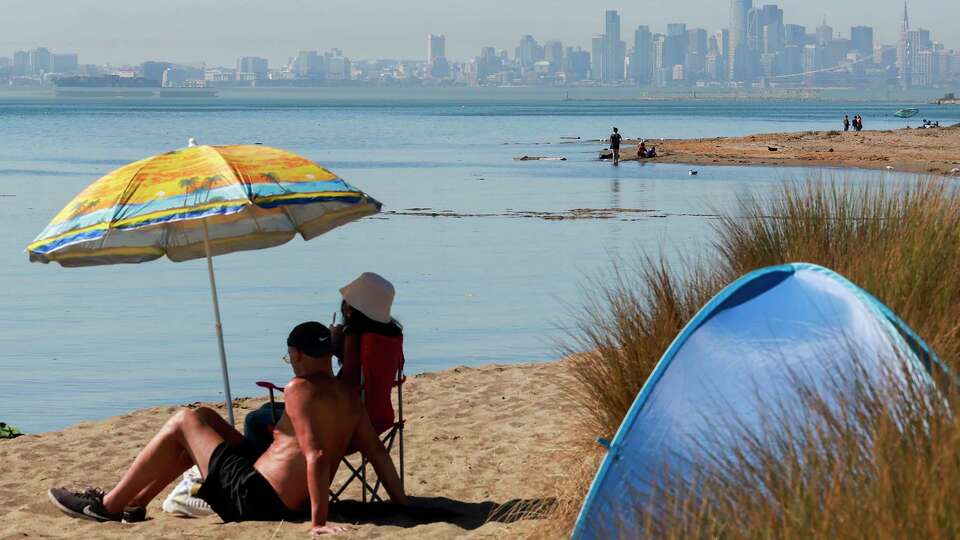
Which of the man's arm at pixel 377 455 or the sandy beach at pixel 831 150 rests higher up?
the sandy beach at pixel 831 150

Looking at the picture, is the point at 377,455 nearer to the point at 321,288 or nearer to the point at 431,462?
the point at 431,462

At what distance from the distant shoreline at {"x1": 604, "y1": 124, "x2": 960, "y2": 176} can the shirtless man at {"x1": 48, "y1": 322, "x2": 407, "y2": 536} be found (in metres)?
28.6

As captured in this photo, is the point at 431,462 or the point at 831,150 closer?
the point at 431,462

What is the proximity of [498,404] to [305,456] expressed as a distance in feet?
10.3

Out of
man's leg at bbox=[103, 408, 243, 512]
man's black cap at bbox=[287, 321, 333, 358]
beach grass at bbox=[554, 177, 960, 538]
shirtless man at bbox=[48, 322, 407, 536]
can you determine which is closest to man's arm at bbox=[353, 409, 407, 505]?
shirtless man at bbox=[48, 322, 407, 536]

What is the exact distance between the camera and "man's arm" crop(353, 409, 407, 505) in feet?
20.5

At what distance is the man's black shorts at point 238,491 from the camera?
628 centimetres

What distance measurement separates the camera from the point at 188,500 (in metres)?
6.70

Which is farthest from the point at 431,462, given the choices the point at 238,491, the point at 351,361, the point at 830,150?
the point at 830,150

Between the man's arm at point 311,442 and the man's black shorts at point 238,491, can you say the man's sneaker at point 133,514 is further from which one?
the man's arm at point 311,442

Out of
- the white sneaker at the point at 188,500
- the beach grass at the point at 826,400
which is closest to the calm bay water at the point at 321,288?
the white sneaker at the point at 188,500

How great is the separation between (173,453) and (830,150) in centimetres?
4259

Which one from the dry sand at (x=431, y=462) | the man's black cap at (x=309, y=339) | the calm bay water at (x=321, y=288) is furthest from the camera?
the calm bay water at (x=321, y=288)

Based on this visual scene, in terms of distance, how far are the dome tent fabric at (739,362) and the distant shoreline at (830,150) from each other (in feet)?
94.9
